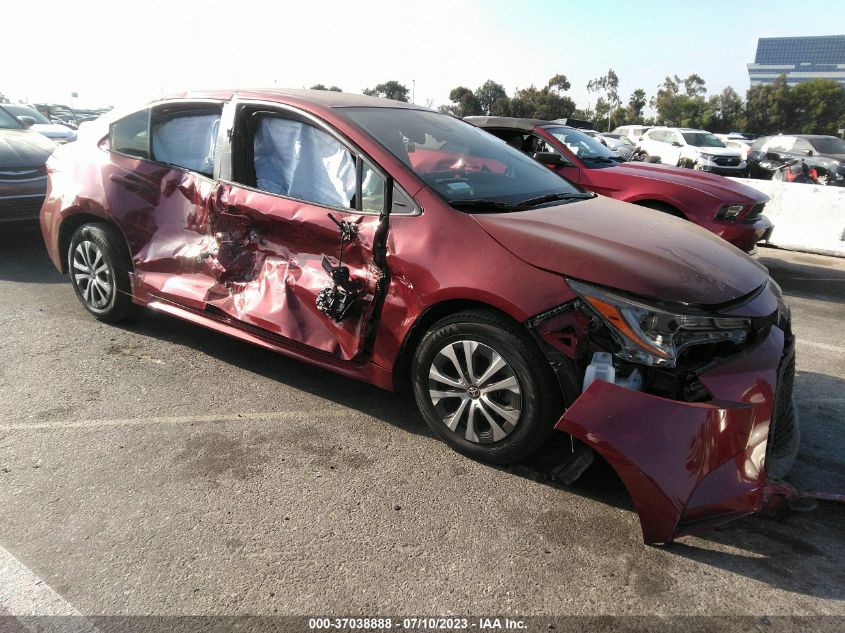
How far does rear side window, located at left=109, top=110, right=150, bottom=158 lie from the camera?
444 cm

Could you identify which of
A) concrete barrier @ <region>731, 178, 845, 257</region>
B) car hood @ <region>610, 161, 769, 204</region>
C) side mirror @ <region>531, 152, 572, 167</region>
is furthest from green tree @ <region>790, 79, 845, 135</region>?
side mirror @ <region>531, 152, 572, 167</region>

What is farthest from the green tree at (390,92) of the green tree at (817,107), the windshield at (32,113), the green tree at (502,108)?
the green tree at (817,107)

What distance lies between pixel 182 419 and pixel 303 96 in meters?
2.03

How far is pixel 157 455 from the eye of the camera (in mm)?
3184

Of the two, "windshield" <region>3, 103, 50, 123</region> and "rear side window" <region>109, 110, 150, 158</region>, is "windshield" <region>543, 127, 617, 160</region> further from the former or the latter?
"windshield" <region>3, 103, 50, 123</region>

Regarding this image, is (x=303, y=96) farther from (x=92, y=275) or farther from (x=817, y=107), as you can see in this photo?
(x=817, y=107)

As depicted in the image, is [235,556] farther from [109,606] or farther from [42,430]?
[42,430]

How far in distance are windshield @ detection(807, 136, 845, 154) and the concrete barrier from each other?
43.4 feet

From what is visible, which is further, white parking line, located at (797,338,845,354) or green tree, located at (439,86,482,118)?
green tree, located at (439,86,482,118)

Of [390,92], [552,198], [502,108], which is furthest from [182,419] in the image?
[502,108]

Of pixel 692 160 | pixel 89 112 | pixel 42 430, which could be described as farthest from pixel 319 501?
pixel 89 112

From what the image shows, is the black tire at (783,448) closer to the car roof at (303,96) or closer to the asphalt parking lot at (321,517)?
the asphalt parking lot at (321,517)

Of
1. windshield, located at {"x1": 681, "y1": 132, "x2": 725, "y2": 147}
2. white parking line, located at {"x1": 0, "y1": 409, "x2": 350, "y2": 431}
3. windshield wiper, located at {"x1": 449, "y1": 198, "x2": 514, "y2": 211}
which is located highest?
windshield wiper, located at {"x1": 449, "y1": 198, "x2": 514, "y2": 211}

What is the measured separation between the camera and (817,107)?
6431 cm
